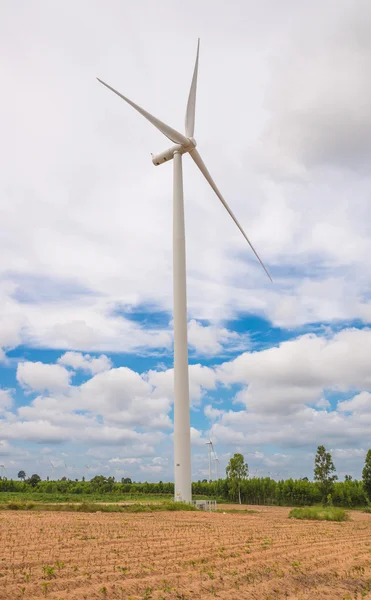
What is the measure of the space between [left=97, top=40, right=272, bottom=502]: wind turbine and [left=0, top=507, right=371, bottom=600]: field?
16658 millimetres

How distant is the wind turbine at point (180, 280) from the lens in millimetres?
43875

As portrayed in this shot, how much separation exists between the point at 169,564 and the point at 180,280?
3276 cm

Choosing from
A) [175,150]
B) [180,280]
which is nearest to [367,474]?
[180,280]

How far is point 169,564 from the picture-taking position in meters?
16.3

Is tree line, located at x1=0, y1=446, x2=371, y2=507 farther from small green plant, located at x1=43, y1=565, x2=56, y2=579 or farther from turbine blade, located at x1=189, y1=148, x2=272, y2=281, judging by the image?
small green plant, located at x1=43, y1=565, x2=56, y2=579

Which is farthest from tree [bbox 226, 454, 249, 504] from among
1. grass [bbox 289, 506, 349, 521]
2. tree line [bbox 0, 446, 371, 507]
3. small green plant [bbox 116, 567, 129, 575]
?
small green plant [bbox 116, 567, 129, 575]

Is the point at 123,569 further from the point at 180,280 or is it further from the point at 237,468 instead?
the point at 237,468

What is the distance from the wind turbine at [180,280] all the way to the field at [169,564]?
1666cm

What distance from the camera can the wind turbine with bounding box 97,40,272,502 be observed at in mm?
43875

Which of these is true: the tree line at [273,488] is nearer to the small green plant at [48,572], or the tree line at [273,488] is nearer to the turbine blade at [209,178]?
the turbine blade at [209,178]

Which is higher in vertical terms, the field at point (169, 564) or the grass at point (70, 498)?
the grass at point (70, 498)

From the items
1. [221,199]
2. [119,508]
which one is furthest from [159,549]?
[221,199]

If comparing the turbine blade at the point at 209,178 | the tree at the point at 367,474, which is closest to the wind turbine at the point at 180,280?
the turbine blade at the point at 209,178

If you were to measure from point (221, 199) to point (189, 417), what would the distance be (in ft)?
71.4
